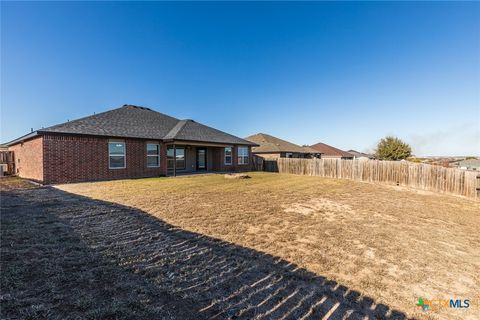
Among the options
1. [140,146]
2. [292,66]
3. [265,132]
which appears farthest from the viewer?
[265,132]

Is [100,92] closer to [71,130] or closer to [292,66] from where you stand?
[71,130]

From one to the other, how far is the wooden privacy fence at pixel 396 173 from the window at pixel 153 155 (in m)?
12.0

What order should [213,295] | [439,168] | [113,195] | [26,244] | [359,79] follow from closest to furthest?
[213,295], [26,244], [113,195], [439,168], [359,79]

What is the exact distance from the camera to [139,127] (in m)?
15.7

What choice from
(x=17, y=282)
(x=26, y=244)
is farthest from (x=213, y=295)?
(x=26, y=244)

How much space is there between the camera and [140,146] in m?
14.7

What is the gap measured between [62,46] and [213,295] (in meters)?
15.2

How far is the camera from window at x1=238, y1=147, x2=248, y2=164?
22.0 metres

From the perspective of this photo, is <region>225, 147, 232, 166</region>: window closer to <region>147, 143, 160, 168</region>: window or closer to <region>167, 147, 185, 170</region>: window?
<region>167, 147, 185, 170</region>: window

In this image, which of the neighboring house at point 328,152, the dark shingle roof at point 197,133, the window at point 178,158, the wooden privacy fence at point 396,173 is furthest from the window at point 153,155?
the neighboring house at point 328,152

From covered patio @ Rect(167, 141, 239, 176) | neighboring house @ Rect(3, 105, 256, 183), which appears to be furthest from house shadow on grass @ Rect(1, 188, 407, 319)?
covered patio @ Rect(167, 141, 239, 176)

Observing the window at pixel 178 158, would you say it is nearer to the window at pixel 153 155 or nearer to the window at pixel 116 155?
the window at pixel 153 155

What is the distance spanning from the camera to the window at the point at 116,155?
44.0 ft

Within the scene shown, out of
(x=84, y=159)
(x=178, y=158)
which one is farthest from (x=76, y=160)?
(x=178, y=158)
